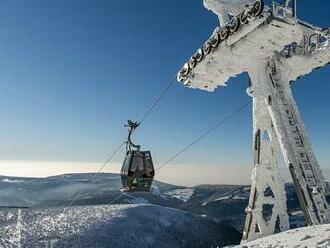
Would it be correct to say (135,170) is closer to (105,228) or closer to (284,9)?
(284,9)

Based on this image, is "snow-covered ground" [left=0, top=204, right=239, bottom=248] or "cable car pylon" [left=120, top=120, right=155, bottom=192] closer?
"cable car pylon" [left=120, top=120, right=155, bottom=192]

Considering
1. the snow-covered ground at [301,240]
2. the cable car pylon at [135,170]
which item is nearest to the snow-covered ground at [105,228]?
the cable car pylon at [135,170]

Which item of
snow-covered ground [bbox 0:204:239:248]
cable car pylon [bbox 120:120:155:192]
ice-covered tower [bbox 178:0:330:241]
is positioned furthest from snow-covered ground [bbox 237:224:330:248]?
snow-covered ground [bbox 0:204:239:248]

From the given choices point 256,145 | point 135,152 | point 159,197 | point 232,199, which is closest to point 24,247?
point 135,152

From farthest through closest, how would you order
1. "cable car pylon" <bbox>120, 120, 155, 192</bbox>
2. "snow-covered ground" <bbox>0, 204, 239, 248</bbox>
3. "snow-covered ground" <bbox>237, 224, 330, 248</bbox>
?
"snow-covered ground" <bbox>0, 204, 239, 248</bbox>
"cable car pylon" <bbox>120, 120, 155, 192</bbox>
"snow-covered ground" <bbox>237, 224, 330, 248</bbox>

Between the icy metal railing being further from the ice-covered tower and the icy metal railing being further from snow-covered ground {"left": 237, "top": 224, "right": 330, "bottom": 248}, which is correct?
snow-covered ground {"left": 237, "top": 224, "right": 330, "bottom": 248}

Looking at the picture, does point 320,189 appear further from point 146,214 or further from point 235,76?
point 146,214
